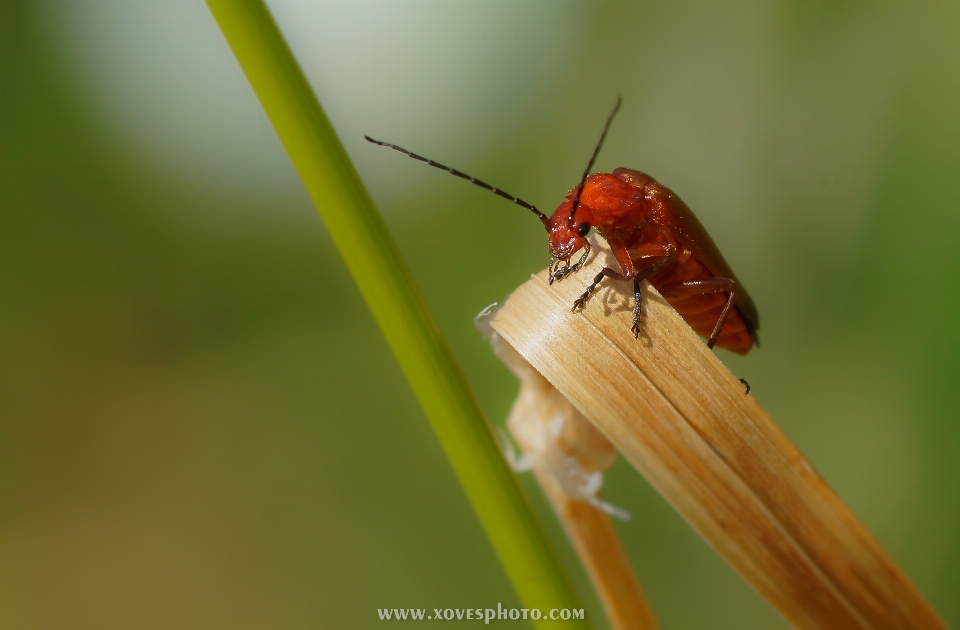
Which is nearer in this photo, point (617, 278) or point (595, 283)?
point (595, 283)

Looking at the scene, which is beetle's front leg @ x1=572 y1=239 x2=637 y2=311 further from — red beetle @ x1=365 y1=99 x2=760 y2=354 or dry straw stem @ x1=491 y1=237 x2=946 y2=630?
dry straw stem @ x1=491 y1=237 x2=946 y2=630

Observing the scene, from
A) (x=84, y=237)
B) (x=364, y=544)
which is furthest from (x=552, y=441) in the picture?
(x=84, y=237)

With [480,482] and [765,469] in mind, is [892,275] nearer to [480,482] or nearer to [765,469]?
[765,469]

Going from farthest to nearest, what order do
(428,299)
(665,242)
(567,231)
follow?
(428,299), (665,242), (567,231)

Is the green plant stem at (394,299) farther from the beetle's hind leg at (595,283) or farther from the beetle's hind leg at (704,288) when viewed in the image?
the beetle's hind leg at (704,288)

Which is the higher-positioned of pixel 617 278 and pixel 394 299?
pixel 394 299

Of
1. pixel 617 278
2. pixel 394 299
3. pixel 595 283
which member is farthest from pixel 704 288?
pixel 394 299

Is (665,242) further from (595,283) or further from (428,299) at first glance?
(428,299)

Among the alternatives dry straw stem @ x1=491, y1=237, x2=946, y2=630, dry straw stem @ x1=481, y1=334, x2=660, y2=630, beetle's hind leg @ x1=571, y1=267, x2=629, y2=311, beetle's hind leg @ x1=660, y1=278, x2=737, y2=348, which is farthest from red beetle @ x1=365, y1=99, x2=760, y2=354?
dry straw stem @ x1=491, y1=237, x2=946, y2=630
